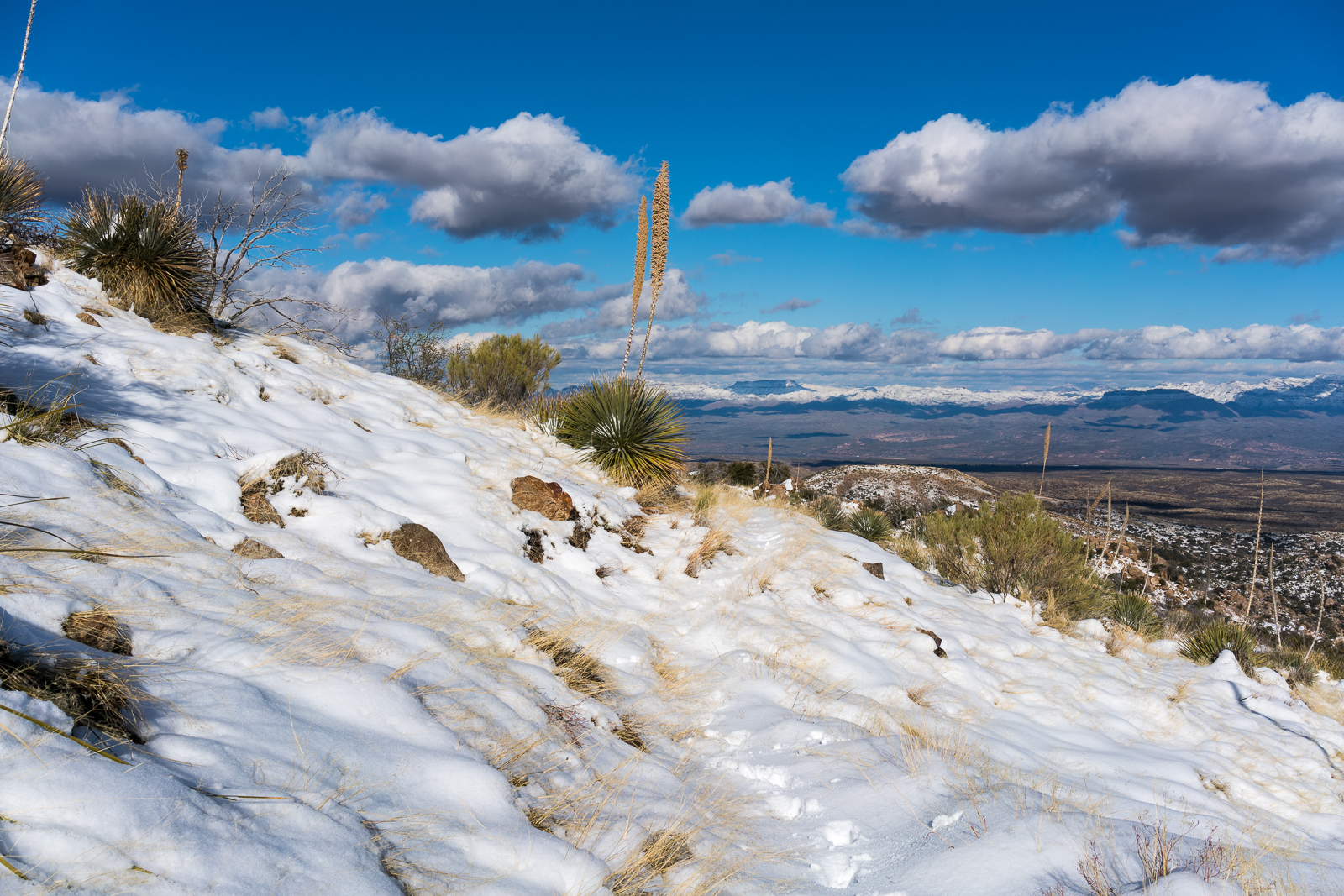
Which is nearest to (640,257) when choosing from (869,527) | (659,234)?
(659,234)

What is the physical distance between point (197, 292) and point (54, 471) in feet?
23.7

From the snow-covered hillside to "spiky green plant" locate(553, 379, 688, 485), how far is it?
5.62ft

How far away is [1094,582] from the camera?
11.4 metres

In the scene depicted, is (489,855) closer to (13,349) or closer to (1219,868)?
(1219,868)

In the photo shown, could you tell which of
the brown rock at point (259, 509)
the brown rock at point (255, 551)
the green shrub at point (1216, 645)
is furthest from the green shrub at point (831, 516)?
the brown rock at point (255, 551)

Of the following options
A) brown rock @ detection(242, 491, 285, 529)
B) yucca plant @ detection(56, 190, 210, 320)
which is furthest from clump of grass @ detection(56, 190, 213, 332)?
brown rock @ detection(242, 491, 285, 529)

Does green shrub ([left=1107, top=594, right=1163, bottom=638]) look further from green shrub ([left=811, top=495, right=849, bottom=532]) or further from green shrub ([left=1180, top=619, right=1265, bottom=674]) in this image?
green shrub ([left=811, top=495, right=849, bottom=532])

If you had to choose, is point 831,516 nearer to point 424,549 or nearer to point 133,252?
point 424,549

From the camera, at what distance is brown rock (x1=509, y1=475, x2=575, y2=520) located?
736cm

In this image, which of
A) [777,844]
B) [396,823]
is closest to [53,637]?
[396,823]

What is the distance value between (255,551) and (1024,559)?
10460mm

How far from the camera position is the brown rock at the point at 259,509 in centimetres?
516

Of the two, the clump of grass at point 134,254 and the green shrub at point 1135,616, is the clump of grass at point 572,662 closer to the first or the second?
the clump of grass at point 134,254

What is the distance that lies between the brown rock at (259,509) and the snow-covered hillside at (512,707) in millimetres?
108
